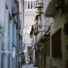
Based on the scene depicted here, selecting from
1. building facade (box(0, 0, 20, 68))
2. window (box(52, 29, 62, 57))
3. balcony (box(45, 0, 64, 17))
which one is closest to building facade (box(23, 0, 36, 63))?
building facade (box(0, 0, 20, 68))

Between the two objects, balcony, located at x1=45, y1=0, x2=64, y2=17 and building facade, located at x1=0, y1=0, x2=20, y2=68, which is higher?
balcony, located at x1=45, y1=0, x2=64, y2=17

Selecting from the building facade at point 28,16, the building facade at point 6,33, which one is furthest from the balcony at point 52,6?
the building facade at point 28,16

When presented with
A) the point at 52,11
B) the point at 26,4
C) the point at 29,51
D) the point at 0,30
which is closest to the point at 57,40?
the point at 52,11

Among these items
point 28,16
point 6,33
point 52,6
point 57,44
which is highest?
point 28,16

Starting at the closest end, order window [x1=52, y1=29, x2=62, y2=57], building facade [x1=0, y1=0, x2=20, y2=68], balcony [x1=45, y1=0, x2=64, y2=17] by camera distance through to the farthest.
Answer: building facade [x1=0, y1=0, x2=20, y2=68]
balcony [x1=45, y1=0, x2=64, y2=17]
window [x1=52, y1=29, x2=62, y2=57]

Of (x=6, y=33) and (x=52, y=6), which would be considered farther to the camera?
(x=52, y=6)

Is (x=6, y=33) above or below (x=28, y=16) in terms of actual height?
below

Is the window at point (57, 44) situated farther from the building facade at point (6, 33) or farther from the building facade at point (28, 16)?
the building facade at point (28, 16)

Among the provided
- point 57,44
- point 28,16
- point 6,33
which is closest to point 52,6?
point 57,44

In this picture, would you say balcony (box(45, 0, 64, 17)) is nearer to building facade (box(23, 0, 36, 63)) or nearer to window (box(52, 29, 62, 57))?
window (box(52, 29, 62, 57))

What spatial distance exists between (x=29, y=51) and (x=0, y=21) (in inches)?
2018

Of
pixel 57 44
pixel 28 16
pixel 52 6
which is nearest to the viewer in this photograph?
pixel 52 6

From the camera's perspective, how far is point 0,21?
6758 mm

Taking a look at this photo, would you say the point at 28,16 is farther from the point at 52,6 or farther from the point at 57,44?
the point at 52,6
